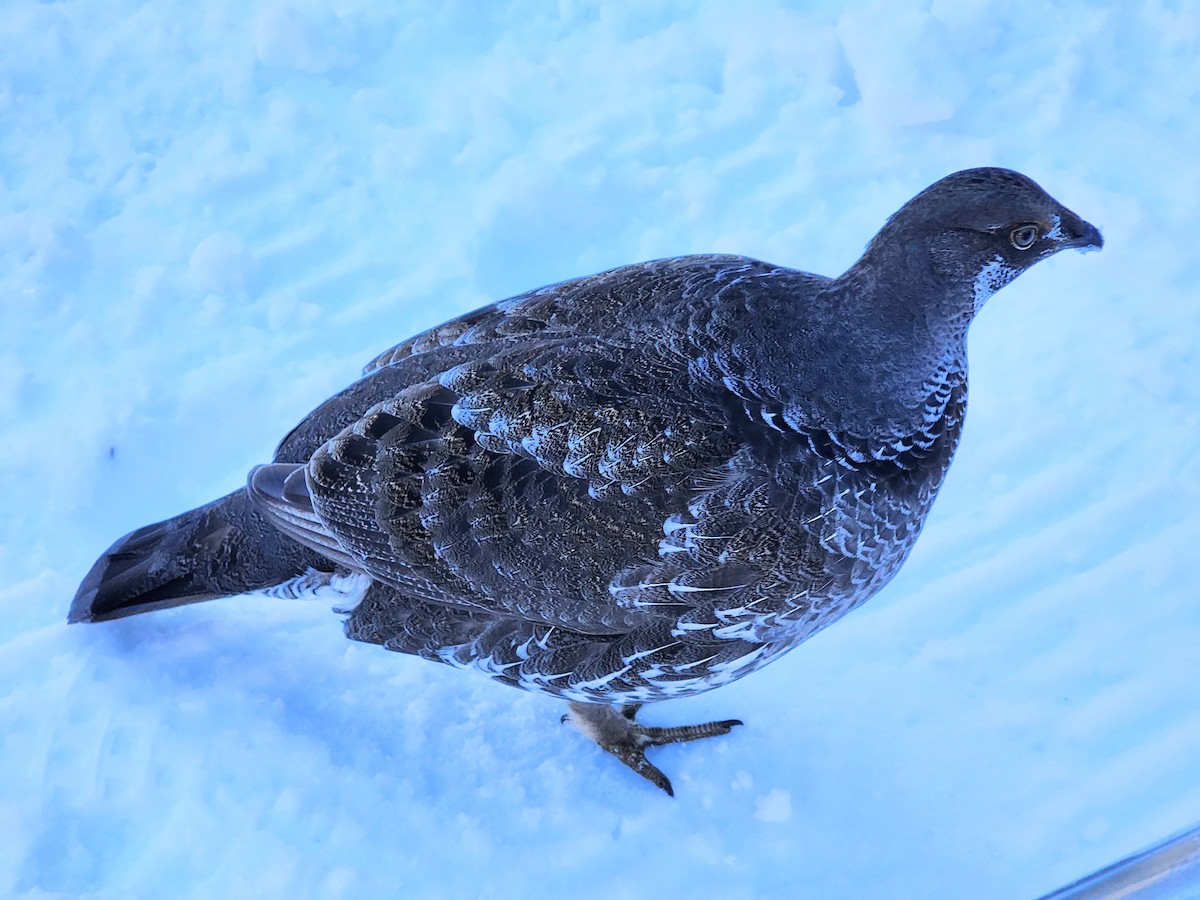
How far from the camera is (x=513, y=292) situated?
350cm

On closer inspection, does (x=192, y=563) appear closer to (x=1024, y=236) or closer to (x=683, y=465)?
(x=683, y=465)

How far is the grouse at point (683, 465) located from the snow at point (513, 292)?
1.91ft

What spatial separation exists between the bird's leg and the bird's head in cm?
133

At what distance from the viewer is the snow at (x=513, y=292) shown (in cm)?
262

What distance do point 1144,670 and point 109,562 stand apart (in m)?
2.72

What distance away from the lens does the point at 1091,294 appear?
3361 millimetres

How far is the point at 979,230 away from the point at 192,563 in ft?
6.39

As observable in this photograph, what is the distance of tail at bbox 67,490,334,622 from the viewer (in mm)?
2496

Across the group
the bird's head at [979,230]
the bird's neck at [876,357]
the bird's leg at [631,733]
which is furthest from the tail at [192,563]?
the bird's head at [979,230]

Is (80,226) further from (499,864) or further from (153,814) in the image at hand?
(499,864)

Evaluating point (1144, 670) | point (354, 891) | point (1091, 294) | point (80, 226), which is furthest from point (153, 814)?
point (1091, 294)

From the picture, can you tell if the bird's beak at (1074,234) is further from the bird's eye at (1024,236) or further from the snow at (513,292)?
the snow at (513,292)

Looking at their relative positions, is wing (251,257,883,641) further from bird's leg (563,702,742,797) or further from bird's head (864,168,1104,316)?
bird's leg (563,702,742,797)

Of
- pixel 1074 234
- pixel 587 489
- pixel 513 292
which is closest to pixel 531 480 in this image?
pixel 587 489
